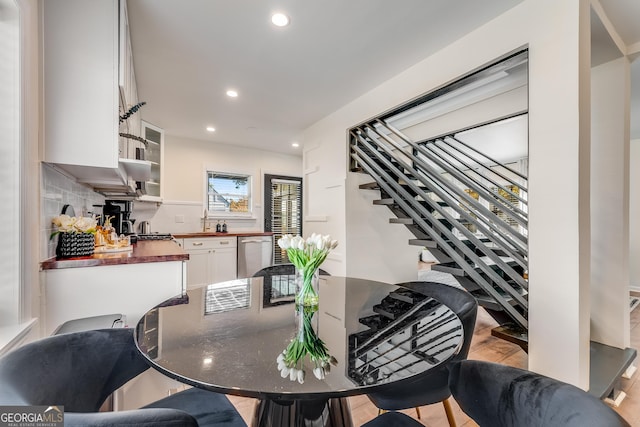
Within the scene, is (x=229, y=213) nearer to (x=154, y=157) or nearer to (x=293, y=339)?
(x=154, y=157)

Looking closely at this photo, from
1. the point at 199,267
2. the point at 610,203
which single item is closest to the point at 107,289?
the point at 199,267

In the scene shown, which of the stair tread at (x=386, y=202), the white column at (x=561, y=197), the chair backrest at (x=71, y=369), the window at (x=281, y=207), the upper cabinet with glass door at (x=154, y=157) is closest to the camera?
the chair backrest at (x=71, y=369)

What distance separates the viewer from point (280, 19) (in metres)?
1.95

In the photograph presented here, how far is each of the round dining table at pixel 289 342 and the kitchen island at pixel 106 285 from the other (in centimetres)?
38

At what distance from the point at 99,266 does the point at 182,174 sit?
358 centimetres

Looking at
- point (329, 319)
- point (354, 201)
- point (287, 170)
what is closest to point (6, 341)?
point (329, 319)

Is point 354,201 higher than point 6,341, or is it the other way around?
point 354,201

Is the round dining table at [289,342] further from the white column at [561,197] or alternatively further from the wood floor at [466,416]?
the white column at [561,197]

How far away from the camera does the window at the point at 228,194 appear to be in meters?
4.99

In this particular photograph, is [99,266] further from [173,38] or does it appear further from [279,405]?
[173,38]

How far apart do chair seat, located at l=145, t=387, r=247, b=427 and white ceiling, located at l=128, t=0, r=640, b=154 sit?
87.0 inches

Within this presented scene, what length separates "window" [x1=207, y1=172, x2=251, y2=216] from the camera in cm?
499

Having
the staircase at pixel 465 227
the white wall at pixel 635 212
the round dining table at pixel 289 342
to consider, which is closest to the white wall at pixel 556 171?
the staircase at pixel 465 227

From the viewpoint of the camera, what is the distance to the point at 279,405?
2.98 feet
